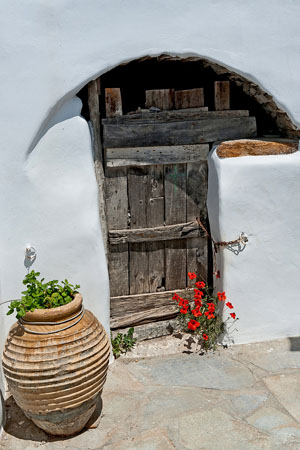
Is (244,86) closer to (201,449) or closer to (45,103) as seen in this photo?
(45,103)

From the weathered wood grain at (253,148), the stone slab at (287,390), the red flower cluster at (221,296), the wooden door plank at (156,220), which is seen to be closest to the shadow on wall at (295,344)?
the stone slab at (287,390)

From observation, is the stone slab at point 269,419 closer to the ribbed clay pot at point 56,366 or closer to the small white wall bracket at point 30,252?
the ribbed clay pot at point 56,366

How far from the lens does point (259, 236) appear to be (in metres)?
4.10

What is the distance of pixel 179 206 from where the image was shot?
4.21m

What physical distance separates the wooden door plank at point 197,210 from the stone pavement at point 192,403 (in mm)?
639

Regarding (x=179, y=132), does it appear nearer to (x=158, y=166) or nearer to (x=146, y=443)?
(x=158, y=166)

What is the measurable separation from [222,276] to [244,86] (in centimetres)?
150

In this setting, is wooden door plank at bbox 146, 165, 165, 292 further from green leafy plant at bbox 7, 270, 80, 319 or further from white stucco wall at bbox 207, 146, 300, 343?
green leafy plant at bbox 7, 270, 80, 319

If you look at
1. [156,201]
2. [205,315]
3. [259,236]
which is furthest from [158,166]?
[205,315]

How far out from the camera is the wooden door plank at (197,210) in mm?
4172

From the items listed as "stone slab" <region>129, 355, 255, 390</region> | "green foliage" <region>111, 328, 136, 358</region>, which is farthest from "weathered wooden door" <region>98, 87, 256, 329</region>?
"stone slab" <region>129, 355, 255, 390</region>

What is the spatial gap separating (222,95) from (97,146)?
1.06 metres

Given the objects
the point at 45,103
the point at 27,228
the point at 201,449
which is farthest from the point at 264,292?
the point at 45,103

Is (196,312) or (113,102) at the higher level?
(113,102)
